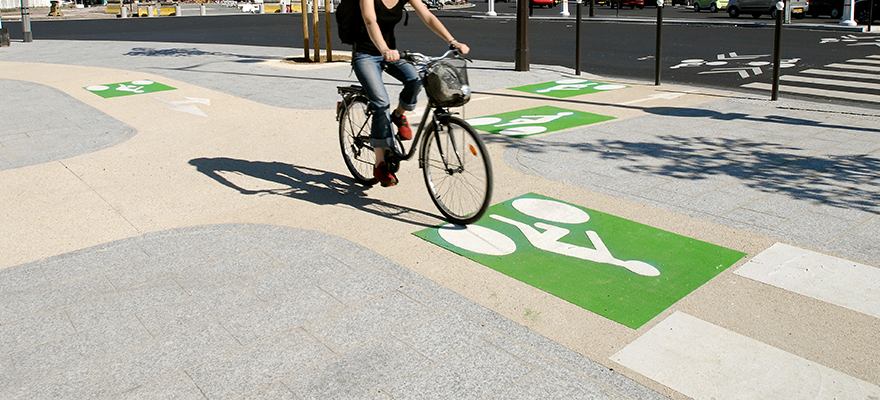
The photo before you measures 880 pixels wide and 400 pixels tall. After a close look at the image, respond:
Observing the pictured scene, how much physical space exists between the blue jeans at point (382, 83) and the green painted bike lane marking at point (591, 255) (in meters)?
0.98

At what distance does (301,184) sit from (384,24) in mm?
1758

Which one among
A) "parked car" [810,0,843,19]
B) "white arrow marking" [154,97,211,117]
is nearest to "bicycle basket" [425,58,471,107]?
"white arrow marking" [154,97,211,117]

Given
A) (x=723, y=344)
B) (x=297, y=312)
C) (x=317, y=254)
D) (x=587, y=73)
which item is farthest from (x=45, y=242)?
(x=587, y=73)

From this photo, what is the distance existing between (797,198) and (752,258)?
149 cm

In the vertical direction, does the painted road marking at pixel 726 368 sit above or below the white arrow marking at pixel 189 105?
below

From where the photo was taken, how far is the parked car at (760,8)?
3102 centimetres

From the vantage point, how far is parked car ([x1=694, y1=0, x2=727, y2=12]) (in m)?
39.9

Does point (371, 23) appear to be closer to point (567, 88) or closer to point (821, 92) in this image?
point (567, 88)

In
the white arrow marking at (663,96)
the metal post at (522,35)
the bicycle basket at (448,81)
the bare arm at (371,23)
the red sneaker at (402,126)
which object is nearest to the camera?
the bicycle basket at (448,81)

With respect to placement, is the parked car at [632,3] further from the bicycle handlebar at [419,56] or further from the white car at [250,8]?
the bicycle handlebar at [419,56]

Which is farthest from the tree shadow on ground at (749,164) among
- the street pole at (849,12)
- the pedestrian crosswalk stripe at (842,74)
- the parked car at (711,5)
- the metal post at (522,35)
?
the parked car at (711,5)

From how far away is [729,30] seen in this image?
24.5 meters

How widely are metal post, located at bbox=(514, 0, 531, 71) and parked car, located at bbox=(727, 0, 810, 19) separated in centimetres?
2131

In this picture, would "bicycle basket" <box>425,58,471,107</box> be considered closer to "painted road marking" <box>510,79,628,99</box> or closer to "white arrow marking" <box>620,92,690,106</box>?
"white arrow marking" <box>620,92,690,106</box>
